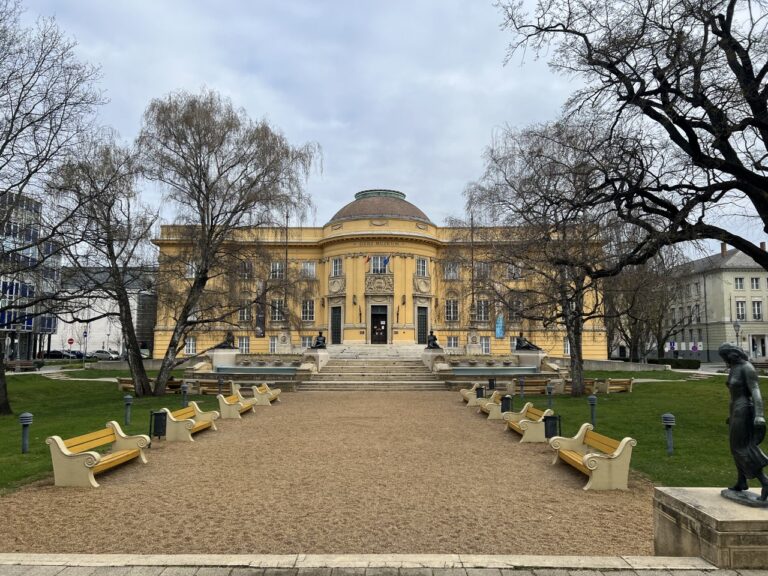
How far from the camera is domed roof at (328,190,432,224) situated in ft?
155

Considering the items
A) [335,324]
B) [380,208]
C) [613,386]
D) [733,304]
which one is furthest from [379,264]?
[733,304]

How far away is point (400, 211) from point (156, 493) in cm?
4209

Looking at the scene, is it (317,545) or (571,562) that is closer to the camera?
(571,562)

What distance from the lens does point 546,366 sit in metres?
30.8

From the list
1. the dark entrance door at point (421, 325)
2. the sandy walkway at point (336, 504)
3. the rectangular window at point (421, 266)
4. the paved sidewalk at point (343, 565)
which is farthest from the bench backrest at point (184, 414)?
the rectangular window at point (421, 266)

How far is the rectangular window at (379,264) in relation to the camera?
4545cm

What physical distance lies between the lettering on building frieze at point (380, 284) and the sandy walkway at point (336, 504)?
3290cm

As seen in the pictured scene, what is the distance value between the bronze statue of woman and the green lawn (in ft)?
12.8

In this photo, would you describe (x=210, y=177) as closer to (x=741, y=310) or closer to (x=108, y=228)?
(x=108, y=228)

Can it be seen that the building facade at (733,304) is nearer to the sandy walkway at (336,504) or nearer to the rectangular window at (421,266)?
the rectangular window at (421,266)

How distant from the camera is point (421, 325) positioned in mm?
46469

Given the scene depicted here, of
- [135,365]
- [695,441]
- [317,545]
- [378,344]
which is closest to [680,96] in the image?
[695,441]

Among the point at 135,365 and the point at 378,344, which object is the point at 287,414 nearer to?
the point at 135,365

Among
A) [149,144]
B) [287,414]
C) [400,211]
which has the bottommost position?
[287,414]
